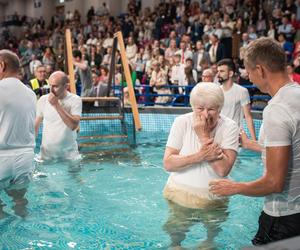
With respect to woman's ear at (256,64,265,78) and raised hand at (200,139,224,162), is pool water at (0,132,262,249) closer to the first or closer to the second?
raised hand at (200,139,224,162)

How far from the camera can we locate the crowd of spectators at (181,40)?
11.6m

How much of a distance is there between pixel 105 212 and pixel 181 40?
10165 millimetres

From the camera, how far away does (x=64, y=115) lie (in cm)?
534

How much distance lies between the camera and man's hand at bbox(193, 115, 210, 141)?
295 centimetres

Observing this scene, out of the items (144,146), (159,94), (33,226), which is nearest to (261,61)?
(33,226)

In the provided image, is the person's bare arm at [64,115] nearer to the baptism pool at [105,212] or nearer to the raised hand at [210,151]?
the baptism pool at [105,212]

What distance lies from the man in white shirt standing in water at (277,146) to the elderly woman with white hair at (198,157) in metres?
0.70

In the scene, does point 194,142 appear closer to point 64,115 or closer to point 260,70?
point 260,70

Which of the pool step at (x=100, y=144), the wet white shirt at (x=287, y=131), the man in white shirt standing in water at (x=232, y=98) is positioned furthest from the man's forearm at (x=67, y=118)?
the wet white shirt at (x=287, y=131)

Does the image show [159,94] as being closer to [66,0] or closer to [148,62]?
[148,62]

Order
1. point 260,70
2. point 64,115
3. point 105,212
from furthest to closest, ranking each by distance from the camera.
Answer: point 64,115
point 105,212
point 260,70

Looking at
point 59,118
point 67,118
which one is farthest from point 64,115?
point 59,118

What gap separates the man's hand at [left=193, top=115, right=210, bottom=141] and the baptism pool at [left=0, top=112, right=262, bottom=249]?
749mm

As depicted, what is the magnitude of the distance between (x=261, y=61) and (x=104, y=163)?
469cm
